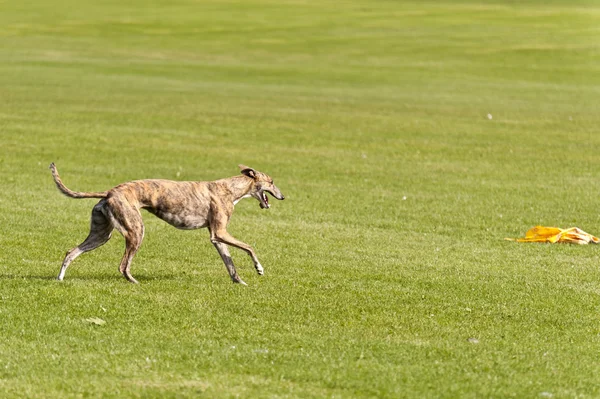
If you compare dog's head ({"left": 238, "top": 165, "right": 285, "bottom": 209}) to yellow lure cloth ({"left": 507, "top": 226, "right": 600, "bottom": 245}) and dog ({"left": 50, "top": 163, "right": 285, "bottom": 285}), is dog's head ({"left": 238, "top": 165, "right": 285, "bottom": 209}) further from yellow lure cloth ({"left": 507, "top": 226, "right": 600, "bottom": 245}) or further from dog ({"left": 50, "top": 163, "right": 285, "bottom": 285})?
yellow lure cloth ({"left": 507, "top": 226, "right": 600, "bottom": 245})

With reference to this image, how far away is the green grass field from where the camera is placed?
974 centimetres

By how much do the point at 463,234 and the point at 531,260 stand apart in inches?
96.0

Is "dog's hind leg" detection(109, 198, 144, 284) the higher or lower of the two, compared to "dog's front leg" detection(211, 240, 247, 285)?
higher

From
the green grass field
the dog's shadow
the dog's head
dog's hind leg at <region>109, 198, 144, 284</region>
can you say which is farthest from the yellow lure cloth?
dog's hind leg at <region>109, 198, 144, 284</region>

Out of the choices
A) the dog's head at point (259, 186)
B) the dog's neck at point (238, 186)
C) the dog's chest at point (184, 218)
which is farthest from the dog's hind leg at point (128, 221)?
the dog's head at point (259, 186)

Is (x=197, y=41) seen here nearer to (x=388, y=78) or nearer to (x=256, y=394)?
(x=388, y=78)

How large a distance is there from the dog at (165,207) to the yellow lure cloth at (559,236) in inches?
229

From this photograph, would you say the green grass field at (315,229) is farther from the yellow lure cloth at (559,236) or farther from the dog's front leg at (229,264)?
the yellow lure cloth at (559,236)

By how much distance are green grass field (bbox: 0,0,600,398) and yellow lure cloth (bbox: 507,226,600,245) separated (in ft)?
1.51

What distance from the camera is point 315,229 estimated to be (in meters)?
18.0

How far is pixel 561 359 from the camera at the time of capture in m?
10.3

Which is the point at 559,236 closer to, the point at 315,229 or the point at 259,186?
the point at 315,229

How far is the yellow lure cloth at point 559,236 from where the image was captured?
687 inches

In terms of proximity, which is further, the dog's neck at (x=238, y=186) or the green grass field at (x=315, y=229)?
the dog's neck at (x=238, y=186)
